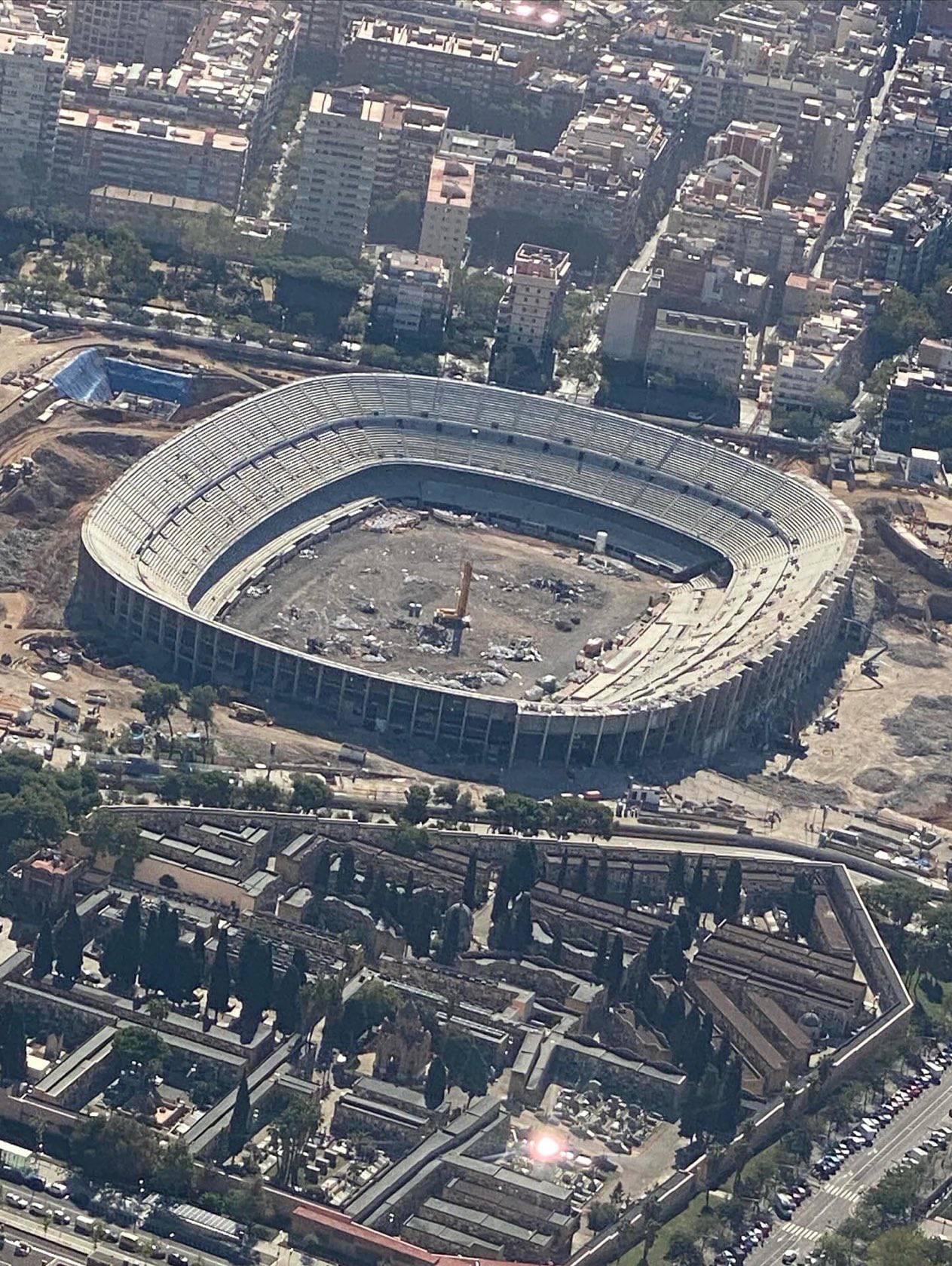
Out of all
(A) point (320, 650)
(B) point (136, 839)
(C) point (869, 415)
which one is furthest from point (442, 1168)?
(C) point (869, 415)

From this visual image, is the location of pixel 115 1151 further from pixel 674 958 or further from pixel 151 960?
pixel 674 958

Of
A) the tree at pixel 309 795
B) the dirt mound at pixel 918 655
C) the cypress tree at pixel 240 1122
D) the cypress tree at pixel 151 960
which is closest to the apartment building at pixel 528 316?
the dirt mound at pixel 918 655

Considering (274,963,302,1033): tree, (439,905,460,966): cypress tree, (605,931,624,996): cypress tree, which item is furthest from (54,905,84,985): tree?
(605,931,624,996): cypress tree

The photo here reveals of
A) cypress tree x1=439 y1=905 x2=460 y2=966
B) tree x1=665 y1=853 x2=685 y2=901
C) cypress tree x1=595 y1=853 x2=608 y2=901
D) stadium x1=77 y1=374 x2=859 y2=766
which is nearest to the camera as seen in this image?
cypress tree x1=439 y1=905 x2=460 y2=966

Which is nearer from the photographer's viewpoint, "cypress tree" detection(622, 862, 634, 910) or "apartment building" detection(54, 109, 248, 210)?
"cypress tree" detection(622, 862, 634, 910)

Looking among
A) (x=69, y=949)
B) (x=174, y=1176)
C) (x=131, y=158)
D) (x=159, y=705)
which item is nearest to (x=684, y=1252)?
(x=174, y=1176)

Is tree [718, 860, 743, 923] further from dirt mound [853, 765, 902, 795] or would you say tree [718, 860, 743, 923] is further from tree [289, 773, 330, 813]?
tree [289, 773, 330, 813]

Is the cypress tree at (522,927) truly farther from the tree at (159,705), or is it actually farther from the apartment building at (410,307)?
the apartment building at (410,307)

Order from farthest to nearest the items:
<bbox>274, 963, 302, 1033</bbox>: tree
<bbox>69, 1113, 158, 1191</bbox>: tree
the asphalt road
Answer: <bbox>274, 963, 302, 1033</bbox>: tree
the asphalt road
<bbox>69, 1113, 158, 1191</bbox>: tree
